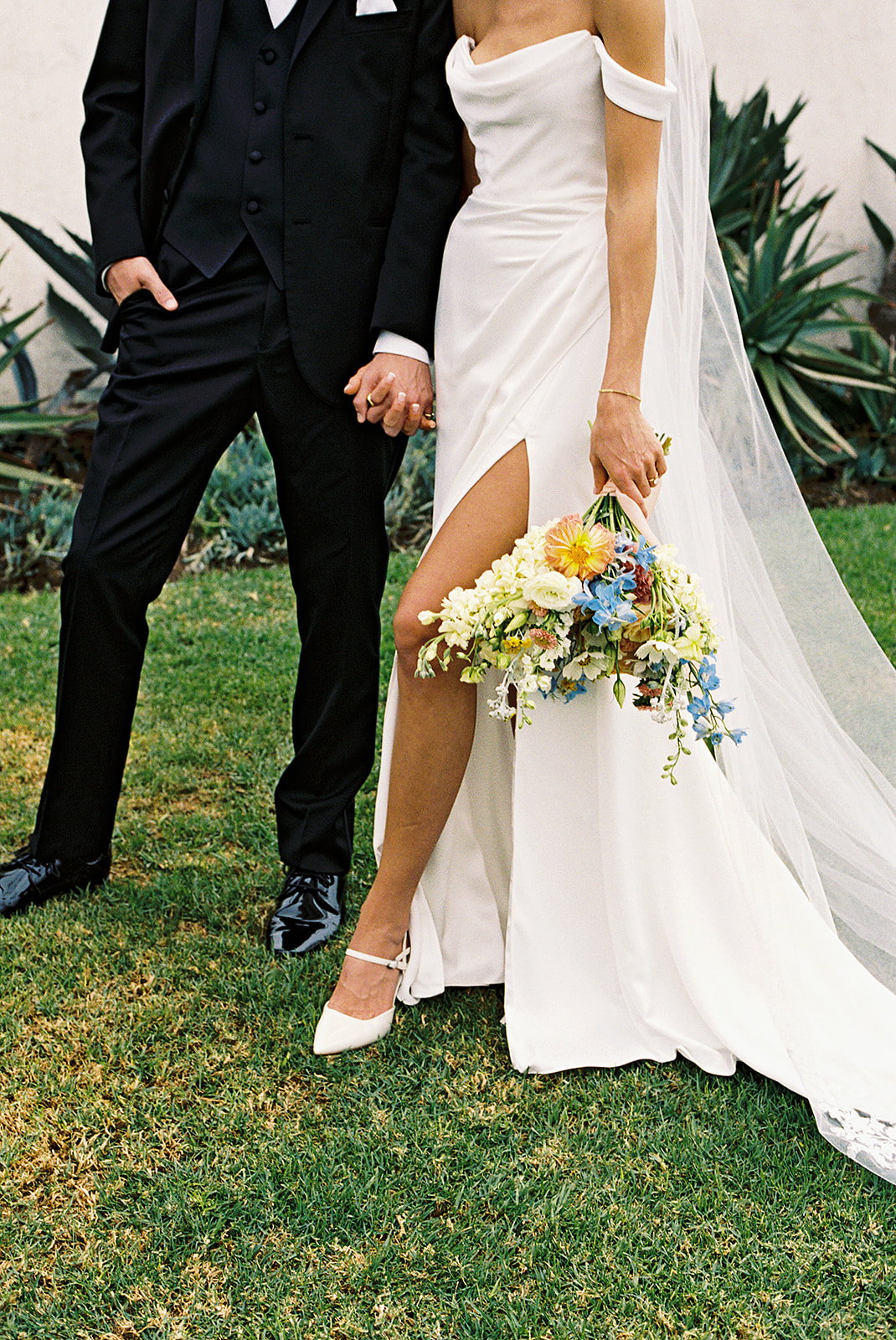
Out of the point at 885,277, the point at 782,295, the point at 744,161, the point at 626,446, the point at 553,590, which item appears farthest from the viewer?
the point at 885,277

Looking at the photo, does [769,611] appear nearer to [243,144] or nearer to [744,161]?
[243,144]

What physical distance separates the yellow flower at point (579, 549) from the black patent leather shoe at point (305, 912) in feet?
3.94

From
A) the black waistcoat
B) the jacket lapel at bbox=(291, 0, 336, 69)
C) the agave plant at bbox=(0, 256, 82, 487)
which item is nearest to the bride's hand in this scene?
the black waistcoat

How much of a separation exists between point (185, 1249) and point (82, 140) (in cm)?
239

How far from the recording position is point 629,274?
2355 mm

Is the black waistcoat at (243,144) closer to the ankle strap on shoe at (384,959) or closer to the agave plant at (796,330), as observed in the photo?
the ankle strap on shoe at (384,959)

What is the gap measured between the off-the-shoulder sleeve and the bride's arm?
0.04 ft

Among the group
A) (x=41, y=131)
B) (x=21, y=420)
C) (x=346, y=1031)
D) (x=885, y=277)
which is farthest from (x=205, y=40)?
(x=885, y=277)

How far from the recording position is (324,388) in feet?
9.07

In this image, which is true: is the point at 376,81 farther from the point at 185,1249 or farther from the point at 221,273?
the point at 185,1249

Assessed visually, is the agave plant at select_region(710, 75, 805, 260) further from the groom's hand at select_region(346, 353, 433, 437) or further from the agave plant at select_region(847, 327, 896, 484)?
the groom's hand at select_region(346, 353, 433, 437)

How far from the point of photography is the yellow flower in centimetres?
219

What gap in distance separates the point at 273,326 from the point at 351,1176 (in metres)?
1.73

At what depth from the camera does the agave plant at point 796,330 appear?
23.1 feet
